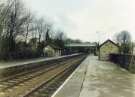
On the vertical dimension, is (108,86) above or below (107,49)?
below

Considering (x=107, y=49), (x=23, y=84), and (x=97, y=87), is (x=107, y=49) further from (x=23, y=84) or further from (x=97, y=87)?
(x=97, y=87)

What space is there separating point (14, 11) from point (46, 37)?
55865 millimetres

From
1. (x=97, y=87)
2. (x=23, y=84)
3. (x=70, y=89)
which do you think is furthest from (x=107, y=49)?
(x=70, y=89)

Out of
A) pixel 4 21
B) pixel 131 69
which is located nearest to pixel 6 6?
pixel 4 21

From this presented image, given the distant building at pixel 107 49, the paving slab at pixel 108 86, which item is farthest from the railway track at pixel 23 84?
the distant building at pixel 107 49

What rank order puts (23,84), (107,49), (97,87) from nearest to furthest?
(97,87), (23,84), (107,49)

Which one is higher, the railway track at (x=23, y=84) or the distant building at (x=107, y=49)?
the distant building at (x=107, y=49)

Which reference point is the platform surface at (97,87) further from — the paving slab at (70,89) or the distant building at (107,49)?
the distant building at (107,49)

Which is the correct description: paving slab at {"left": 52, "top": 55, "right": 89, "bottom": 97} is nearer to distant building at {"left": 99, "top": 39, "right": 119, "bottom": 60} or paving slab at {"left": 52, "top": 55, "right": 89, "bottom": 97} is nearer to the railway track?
the railway track

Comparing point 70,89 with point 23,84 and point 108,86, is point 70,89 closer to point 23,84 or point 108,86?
point 108,86

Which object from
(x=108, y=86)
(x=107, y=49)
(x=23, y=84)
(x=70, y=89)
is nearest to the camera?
(x=70, y=89)

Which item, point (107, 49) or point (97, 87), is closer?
point (97, 87)

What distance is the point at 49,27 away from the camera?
132m

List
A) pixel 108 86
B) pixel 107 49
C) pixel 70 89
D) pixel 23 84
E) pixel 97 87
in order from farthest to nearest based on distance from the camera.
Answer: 1. pixel 107 49
2. pixel 23 84
3. pixel 108 86
4. pixel 97 87
5. pixel 70 89
